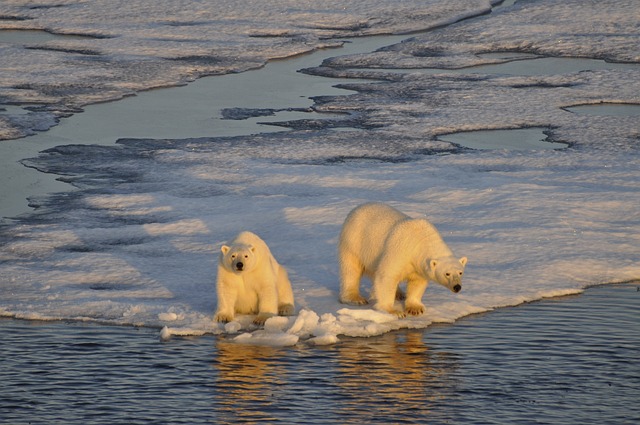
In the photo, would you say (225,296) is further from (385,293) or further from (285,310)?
(385,293)

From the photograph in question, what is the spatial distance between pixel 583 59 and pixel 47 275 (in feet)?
50.3

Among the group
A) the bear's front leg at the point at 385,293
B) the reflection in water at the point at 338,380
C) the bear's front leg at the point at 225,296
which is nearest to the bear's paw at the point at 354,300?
the bear's front leg at the point at 385,293

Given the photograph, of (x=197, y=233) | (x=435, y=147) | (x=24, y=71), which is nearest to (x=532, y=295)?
(x=197, y=233)

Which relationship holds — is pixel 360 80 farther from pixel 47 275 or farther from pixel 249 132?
pixel 47 275

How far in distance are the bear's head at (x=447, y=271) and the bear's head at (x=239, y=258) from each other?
52.5 inches

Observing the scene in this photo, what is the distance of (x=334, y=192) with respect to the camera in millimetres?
13211

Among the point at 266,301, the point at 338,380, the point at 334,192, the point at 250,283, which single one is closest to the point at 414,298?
the point at 266,301

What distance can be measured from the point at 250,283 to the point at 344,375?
54.4 inches

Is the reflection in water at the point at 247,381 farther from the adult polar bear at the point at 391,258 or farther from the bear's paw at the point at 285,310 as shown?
the adult polar bear at the point at 391,258

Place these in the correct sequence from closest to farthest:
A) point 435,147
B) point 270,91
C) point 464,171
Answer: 1. point 464,171
2. point 435,147
3. point 270,91

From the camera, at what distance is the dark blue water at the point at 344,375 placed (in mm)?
7133

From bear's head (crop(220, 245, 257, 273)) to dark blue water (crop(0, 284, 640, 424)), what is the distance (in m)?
0.56

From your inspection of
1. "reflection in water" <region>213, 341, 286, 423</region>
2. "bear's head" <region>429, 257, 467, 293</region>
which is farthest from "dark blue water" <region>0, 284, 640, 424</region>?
"bear's head" <region>429, 257, 467, 293</region>

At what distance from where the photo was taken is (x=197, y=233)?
1156cm
